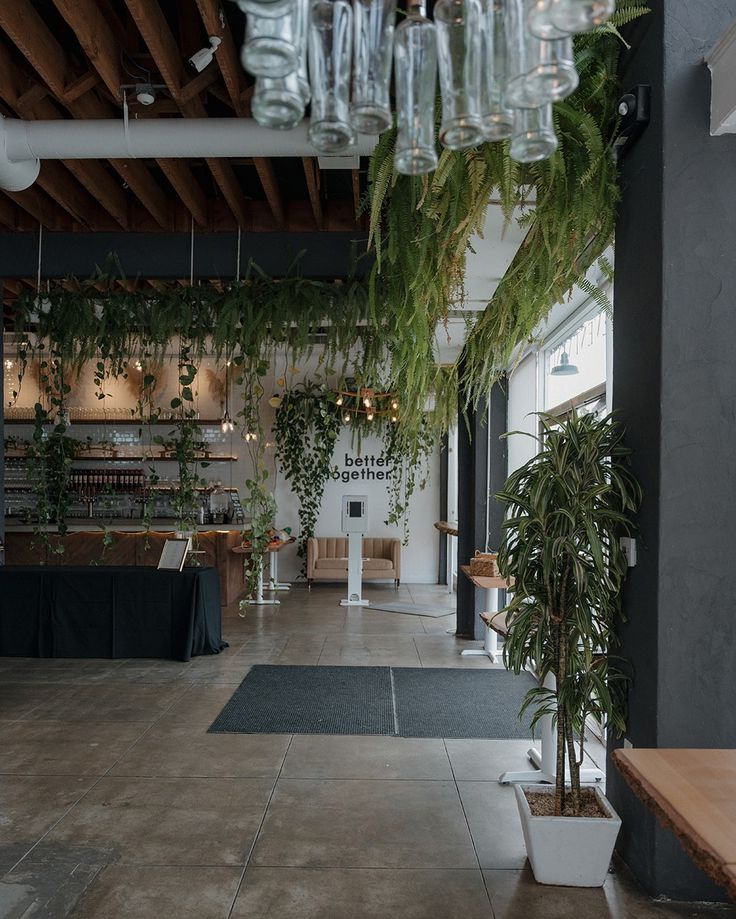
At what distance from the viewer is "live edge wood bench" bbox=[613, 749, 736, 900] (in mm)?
1511

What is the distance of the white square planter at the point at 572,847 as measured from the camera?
2850 mm

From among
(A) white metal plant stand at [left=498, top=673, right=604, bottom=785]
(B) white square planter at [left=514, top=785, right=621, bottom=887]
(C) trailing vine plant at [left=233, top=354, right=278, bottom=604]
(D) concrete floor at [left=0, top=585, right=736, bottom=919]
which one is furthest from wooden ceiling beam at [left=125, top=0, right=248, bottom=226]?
(A) white metal plant stand at [left=498, top=673, right=604, bottom=785]

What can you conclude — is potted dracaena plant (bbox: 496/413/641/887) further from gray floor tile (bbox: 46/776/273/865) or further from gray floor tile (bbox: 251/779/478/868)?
gray floor tile (bbox: 46/776/273/865)

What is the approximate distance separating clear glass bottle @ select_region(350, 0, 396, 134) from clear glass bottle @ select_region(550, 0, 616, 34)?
0.84 feet

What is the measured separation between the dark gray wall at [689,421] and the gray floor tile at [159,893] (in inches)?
61.8

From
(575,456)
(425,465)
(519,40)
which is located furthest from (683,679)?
(425,465)

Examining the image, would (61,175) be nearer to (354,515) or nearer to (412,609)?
(354,515)

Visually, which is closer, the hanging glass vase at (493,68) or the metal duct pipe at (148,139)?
the hanging glass vase at (493,68)

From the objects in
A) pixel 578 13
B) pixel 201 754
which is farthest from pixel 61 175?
pixel 578 13

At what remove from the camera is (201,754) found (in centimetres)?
431

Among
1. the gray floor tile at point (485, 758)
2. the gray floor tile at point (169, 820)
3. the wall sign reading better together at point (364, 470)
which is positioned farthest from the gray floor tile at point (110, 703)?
the wall sign reading better together at point (364, 470)

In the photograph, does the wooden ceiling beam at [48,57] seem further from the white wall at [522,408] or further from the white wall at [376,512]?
the white wall at [376,512]

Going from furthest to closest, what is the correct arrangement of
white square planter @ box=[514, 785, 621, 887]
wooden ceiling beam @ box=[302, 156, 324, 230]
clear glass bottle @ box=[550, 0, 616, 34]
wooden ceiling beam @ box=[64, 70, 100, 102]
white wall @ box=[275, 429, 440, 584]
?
white wall @ box=[275, 429, 440, 584] → wooden ceiling beam @ box=[302, 156, 324, 230] → wooden ceiling beam @ box=[64, 70, 100, 102] → white square planter @ box=[514, 785, 621, 887] → clear glass bottle @ box=[550, 0, 616, 34]

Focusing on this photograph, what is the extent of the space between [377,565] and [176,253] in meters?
6.72
